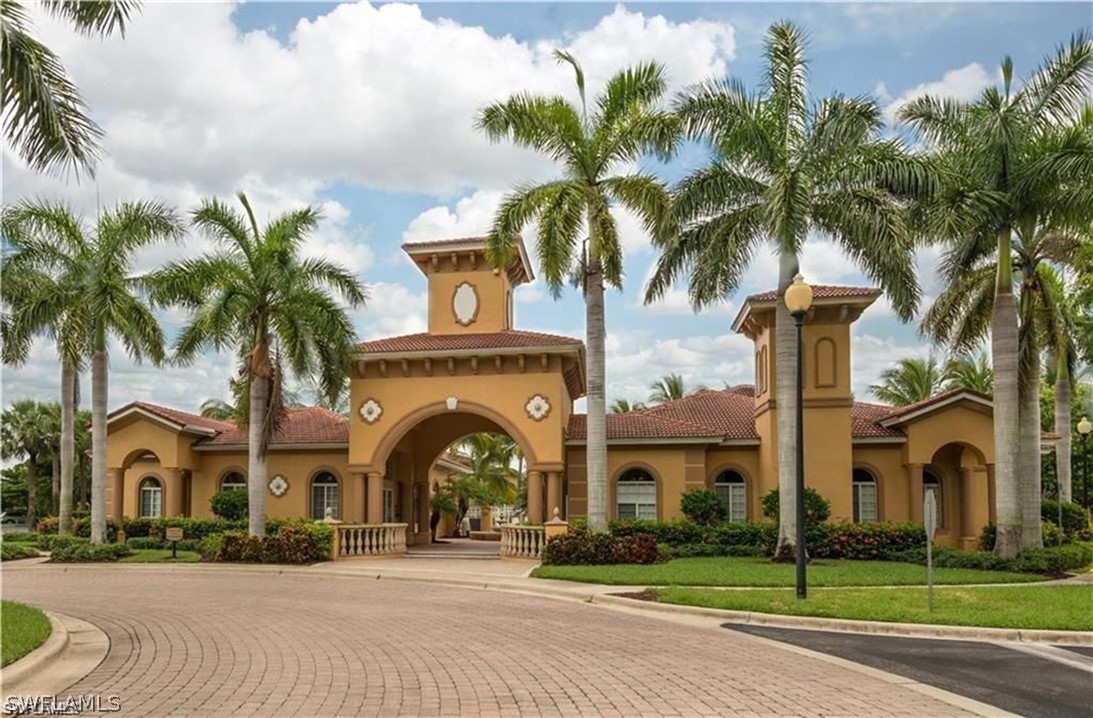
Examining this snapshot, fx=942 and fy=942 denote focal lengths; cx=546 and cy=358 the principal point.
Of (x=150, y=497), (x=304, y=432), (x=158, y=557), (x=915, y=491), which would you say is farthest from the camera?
(x=150, y=497)

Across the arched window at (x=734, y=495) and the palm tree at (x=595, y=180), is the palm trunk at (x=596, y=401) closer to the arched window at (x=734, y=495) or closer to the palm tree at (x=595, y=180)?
Answer: the palm tree at (x=595, y=180)

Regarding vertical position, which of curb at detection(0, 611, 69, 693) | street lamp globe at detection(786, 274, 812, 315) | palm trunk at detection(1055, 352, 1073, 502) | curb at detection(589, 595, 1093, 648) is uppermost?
street lamp globe at detection(786, 274, 812, 315)

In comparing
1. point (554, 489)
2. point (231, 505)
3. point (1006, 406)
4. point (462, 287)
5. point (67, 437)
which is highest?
point (462, 287)

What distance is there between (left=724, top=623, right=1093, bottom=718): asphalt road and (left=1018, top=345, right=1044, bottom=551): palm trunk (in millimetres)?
10971

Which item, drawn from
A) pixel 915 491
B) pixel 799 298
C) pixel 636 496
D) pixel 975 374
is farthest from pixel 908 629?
pixel 975 374

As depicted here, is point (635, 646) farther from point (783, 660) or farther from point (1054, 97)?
point (1054, 97)

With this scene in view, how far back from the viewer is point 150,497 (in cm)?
3359

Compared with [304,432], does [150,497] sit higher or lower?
lower

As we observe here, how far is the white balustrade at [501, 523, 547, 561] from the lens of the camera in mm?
24484

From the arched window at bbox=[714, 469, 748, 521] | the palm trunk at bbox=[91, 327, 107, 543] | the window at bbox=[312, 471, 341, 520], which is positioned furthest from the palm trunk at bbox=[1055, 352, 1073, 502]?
the palm trunk at bbox=[91, 327, 107, 543]

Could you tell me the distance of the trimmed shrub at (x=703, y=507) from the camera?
2723 cm

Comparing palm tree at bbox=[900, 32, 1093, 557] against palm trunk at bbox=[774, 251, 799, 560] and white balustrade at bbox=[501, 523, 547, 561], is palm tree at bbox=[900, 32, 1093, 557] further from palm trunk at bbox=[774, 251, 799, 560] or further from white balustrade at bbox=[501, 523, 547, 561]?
white balustrade at bbox=[501, 523, 547, 561]

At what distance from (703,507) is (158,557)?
599 inches

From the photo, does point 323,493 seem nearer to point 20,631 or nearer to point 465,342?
point 465,342
